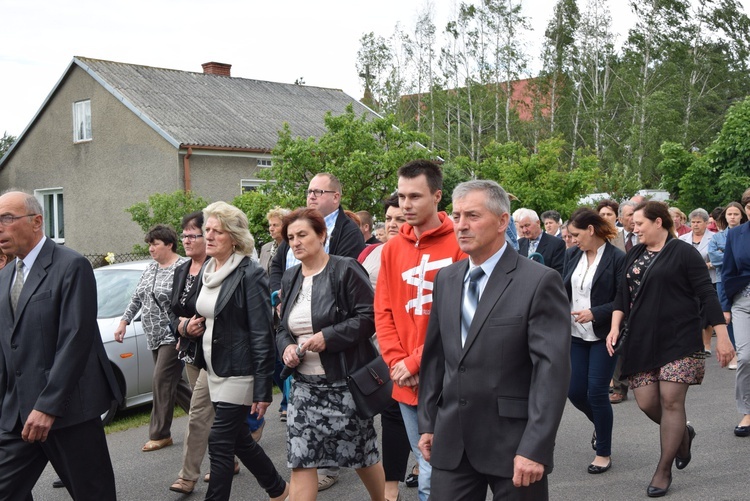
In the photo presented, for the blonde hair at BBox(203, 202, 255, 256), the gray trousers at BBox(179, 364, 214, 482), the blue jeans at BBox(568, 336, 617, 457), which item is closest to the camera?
the blonde hair at BBox(203, 202, 255, 256)

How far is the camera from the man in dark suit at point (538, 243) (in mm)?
9109

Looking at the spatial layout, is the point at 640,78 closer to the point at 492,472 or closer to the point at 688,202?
the point at 688,202

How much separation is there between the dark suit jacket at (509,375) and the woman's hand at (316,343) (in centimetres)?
137

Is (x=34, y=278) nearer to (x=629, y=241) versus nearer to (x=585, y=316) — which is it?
(x=585, y=316)

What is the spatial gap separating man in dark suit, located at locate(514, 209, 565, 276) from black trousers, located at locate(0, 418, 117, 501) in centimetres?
574

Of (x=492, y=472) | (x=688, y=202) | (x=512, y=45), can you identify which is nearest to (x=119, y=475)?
(x=492, y=472)

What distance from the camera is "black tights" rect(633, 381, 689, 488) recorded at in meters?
5.66

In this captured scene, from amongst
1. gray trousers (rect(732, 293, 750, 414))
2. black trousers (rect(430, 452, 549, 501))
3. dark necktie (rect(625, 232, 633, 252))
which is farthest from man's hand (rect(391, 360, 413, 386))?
dark necktie (rect(625, 232, 633, 252))

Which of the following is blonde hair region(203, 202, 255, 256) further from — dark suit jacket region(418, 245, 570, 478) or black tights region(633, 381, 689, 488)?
black tights region(633, 381, 689, 488)

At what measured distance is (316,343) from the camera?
4.79 metres

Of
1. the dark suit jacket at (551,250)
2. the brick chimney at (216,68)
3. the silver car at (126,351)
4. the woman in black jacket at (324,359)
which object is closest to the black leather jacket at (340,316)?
the woman in black jacket at (324,359)

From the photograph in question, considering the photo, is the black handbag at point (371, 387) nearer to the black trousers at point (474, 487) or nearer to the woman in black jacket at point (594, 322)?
the black trousers at point (474, 487)

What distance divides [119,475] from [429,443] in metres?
4.01

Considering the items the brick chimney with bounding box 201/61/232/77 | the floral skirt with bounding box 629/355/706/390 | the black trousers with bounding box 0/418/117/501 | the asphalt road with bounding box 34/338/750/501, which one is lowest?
the asphalt road with bounding box 34/338/750/501
